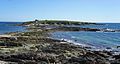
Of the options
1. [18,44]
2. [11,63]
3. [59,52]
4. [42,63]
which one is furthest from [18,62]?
[18,44]

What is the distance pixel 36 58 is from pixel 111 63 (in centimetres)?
772

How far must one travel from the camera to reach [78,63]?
1091 inches

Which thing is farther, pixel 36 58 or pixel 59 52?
pixel 59 52

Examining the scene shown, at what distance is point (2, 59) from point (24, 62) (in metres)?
3.55

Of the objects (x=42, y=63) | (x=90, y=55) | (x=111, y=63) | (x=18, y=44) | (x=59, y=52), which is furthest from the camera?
(x=18, y=44)

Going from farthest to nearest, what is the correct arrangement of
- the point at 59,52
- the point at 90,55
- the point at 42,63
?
the point at 59,52
the point at 90,55
the point at 42,63

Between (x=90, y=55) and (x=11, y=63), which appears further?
(x=90, y=55)

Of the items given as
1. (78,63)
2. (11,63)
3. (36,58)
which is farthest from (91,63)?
(11,63)

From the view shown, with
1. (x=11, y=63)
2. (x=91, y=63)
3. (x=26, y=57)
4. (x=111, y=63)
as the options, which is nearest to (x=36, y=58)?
(x=26, y=57)

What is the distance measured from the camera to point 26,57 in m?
29.7

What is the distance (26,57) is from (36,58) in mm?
1080

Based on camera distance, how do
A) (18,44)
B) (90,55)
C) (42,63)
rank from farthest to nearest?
(18,44)
(90,55)
(42,63)

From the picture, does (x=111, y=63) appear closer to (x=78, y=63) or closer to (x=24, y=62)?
(x=78, y=63)

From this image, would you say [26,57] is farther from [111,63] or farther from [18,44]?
[18,44]
